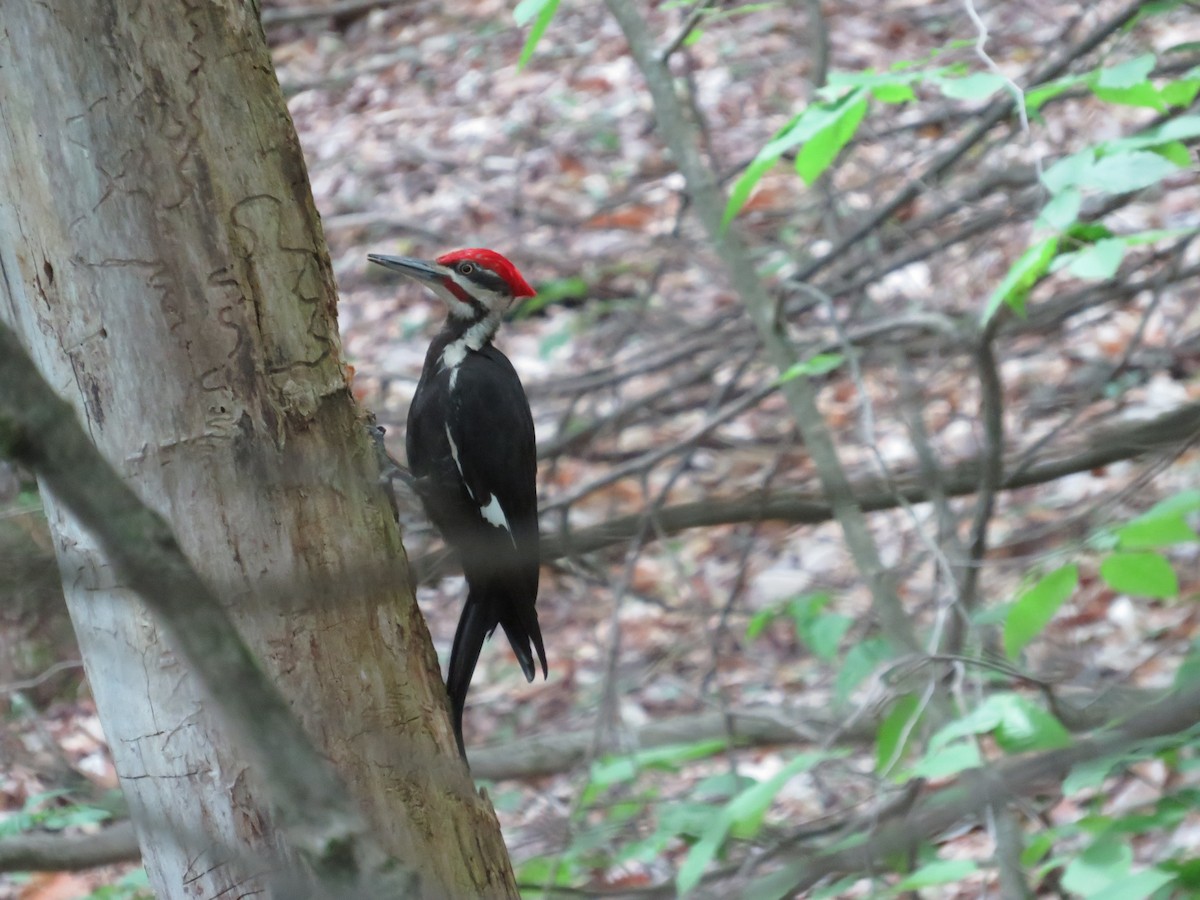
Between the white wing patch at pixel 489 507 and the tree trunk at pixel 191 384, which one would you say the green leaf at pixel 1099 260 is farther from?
the white wing patch at pixel 489 507

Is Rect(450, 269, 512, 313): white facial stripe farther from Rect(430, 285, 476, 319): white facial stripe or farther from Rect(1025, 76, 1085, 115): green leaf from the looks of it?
Rect(1025, 76, 1085, 115): green leaf

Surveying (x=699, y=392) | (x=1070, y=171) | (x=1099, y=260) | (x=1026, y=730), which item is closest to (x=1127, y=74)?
(x=1070, y=171)

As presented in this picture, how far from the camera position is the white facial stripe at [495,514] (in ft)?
8.31

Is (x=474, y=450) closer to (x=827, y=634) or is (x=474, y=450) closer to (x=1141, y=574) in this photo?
(x=827, y=634)

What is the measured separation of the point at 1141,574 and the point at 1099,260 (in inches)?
17.5

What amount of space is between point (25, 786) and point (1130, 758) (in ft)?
9.82

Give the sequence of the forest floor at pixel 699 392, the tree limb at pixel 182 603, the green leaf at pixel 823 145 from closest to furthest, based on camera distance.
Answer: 1. the tree limb at pixel 182 603
2. the green leaf at pixel 823 145
3. the forest floor at pixel 699 392

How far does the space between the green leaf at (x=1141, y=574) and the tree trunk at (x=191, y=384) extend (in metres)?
0.93

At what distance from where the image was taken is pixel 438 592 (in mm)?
4570

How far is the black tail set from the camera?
1.93 meters

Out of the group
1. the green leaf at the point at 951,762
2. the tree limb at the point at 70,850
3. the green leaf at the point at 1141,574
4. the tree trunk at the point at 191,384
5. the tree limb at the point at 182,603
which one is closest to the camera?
the tree limb at the point at 182,603

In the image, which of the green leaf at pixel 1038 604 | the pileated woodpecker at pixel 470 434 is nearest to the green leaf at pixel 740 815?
the green leaf at pixel 1038 604

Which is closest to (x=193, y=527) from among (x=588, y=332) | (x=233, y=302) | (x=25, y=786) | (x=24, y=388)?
(x=233, y=302)

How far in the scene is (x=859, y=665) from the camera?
2549 millimetres
